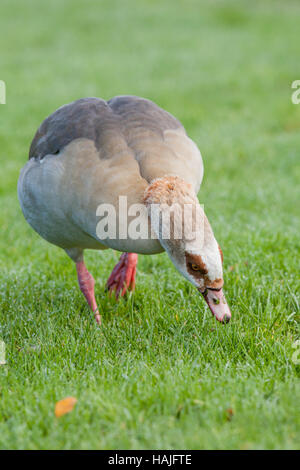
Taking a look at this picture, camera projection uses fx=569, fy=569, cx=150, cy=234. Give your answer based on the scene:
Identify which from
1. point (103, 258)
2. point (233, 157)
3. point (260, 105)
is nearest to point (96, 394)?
point (103, 258)

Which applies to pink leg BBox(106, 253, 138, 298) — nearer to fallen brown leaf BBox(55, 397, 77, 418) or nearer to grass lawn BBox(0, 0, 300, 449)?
grass lawn BBox(0, 0, 300, 449)

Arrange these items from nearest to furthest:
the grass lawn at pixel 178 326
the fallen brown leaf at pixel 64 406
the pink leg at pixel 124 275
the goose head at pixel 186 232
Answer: the grass lawn at pixel 178 326
the fallen brown leaf at pixel 64 406
the goose head at pixel 186 232
the pink leg at pixel 124 275

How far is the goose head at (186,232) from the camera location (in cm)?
304

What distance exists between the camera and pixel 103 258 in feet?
17.4

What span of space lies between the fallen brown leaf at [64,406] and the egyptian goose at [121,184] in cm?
92

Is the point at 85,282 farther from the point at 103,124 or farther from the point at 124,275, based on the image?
the point at 103,124

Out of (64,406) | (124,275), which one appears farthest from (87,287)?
(64,406)

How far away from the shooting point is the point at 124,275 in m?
4.38

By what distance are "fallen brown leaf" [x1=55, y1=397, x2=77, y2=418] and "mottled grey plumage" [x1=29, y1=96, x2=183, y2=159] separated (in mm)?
1440

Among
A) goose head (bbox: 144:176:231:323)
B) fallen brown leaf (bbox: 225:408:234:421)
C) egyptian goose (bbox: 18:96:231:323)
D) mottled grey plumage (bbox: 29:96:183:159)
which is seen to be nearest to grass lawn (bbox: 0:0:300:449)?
fallen brown leaf (bbox: 225:408:234:421)

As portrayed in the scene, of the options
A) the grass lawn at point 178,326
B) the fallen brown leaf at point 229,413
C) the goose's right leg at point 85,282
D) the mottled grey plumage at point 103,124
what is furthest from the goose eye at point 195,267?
the goose's right leg at point 85,282

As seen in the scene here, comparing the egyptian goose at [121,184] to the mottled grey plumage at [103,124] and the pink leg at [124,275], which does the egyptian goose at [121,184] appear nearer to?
the mottled grey plumage at [103,124]

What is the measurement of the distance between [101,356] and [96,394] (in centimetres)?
51

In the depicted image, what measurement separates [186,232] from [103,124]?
106 centimetres
